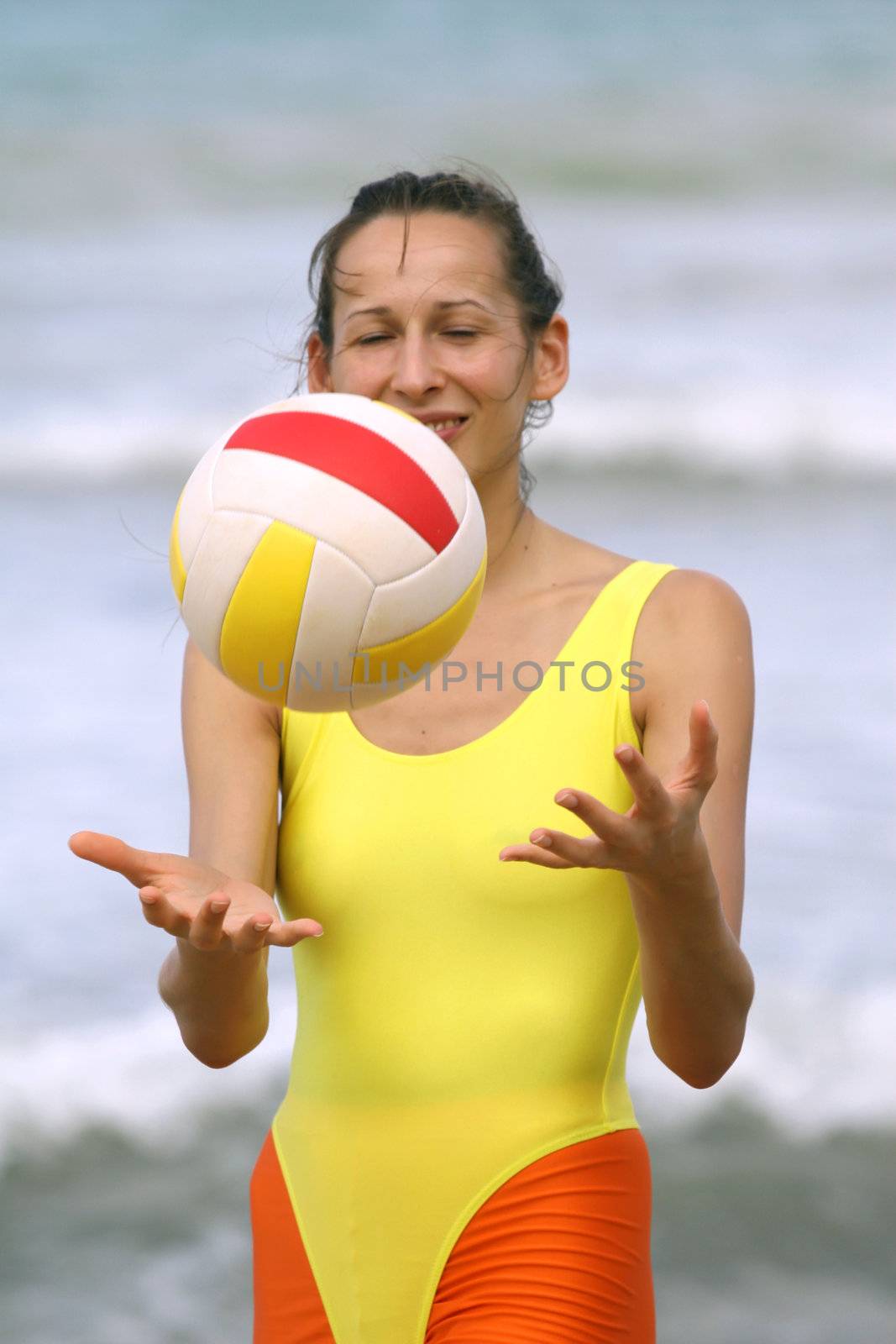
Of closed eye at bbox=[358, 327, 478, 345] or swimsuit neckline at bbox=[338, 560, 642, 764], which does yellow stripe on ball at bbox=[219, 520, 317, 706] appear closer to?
swimsuit neckline at bbox=[338, 560, 642, 764]

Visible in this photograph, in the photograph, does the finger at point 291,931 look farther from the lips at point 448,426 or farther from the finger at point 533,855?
the lips at point 448,426

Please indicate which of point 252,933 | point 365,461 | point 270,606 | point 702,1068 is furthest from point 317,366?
point 702,1068

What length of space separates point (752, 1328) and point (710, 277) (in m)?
6.38

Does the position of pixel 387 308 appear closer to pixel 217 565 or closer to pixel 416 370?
pixel 416 370

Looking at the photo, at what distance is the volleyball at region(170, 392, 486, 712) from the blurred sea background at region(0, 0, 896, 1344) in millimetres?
2196

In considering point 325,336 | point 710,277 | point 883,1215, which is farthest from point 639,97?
point 325,336

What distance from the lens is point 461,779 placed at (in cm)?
214

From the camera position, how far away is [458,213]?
2342 millimetres

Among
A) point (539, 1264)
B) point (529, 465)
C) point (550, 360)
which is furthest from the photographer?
point (529, 465)

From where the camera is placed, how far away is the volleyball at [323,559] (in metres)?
1.87

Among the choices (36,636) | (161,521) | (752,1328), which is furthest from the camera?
(161,521)

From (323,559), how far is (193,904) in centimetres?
36

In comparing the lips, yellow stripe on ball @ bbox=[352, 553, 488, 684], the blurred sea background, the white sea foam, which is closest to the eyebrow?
the lips

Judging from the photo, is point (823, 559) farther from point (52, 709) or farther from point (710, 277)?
point (52, 709)
